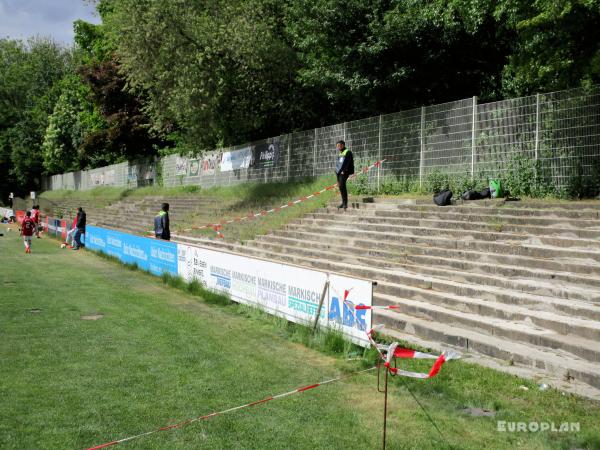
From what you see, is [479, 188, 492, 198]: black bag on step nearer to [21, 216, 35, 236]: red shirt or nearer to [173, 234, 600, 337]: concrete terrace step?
[173, 234, 600, 337]: concrete terrace step

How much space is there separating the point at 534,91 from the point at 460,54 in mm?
3022

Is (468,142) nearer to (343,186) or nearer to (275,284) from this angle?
(343,186)

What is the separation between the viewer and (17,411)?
5703mm

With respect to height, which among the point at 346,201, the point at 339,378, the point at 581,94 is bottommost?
the point at 339,378

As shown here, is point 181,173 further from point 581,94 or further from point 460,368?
point 460,368

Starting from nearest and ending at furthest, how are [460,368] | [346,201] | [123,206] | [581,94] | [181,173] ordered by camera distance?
1. [460,368]
2. [581,94]
3. [346,201]
4. [181,173]
5. [123,206]

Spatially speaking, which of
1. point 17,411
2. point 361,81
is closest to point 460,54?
point 361,81

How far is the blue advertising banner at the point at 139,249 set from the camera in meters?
15.8

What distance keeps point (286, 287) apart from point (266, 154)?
57.8ft

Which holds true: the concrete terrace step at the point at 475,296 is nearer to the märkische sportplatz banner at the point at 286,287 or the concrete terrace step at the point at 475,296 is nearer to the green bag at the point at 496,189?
the märkische sportplatz banner at the point at 286,287

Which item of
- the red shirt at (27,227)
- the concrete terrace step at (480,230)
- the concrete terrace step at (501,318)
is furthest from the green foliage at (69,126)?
the concrete terrace step at (501,318)

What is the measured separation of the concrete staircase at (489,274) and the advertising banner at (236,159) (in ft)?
42.7

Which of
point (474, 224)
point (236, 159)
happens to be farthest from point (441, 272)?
point (236, 159)

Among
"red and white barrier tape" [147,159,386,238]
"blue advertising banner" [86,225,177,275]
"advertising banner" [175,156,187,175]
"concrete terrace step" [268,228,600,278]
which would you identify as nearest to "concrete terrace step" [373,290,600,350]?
"concrete terrace step" [268,228,600,278]
